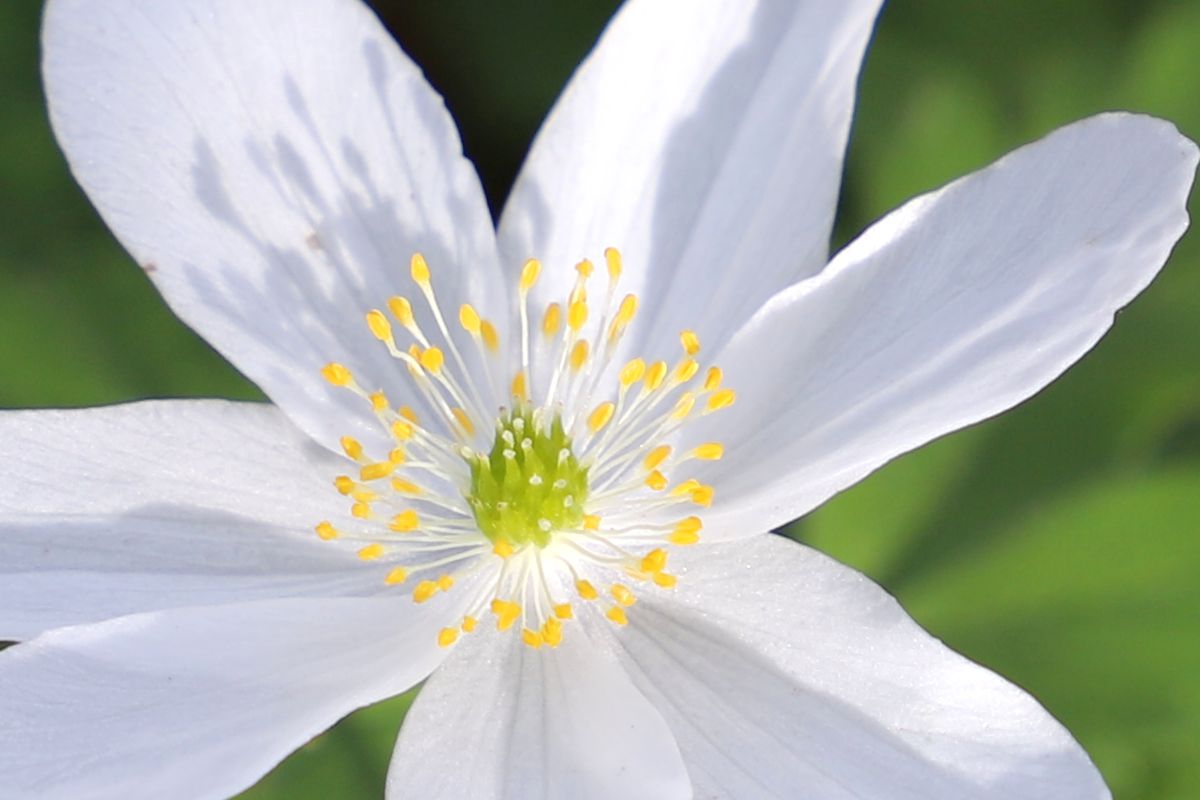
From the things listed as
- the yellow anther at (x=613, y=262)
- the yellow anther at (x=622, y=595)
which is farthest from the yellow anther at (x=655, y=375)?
the yellow anther at (x=622, y=595)

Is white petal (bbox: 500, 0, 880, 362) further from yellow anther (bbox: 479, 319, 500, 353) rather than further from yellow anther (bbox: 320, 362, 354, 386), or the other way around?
yellow anther (bbox: 320, 362, 354, 386)

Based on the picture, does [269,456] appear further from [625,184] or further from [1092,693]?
[1092,693]

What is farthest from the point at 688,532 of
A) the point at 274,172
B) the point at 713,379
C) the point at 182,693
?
the point at 274,172

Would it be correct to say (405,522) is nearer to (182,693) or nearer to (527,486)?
(527,486)

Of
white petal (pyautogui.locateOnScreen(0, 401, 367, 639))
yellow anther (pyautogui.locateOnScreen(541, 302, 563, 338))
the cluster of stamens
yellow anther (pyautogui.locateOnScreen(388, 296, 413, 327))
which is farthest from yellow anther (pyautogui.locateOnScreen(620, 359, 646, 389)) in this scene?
white petal (pyautogui.locateOnScreen(0, 401, 367, 639))

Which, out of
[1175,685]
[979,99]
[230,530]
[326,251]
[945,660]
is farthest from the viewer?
[979,99]

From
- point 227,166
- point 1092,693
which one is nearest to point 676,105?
point 227,166
